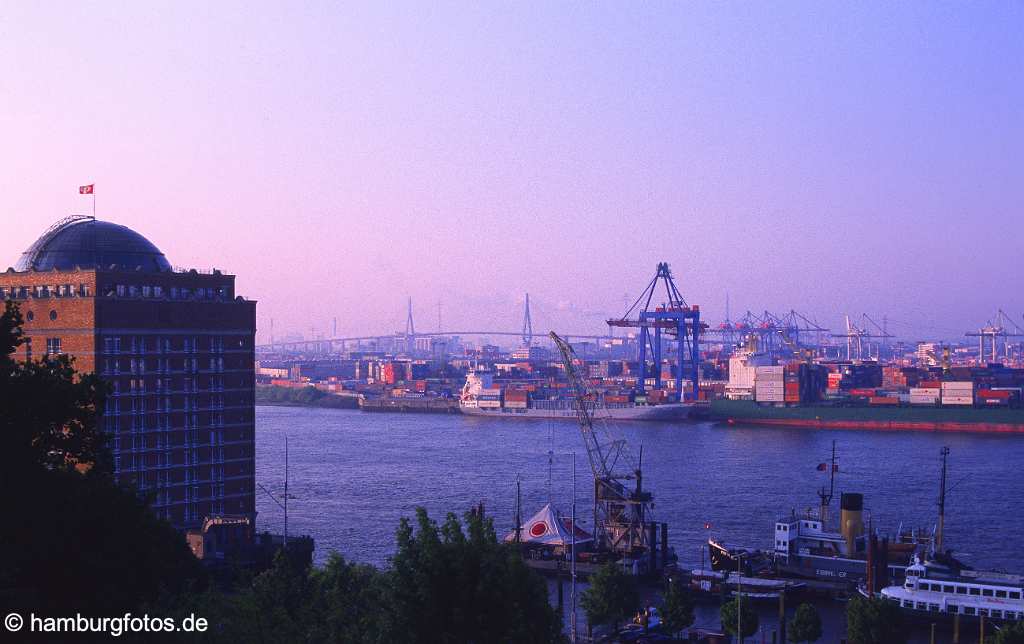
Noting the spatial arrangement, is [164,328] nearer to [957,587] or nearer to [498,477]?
[957,587]

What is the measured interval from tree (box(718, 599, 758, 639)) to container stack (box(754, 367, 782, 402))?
2730cm

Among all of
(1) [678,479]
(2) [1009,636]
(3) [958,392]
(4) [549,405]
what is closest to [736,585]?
(2) [1009,636]

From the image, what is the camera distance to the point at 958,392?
34.3 meters

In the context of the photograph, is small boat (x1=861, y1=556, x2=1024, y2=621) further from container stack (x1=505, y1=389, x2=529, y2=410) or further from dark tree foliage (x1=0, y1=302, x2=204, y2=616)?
container stack (x1=505, y1=389, x2=529, y2=410)

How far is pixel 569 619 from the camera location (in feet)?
32.4

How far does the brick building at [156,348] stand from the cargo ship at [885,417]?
2239 centimetres

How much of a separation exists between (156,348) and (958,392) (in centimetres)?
2803

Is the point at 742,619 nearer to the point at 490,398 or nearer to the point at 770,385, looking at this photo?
the point at 770,385

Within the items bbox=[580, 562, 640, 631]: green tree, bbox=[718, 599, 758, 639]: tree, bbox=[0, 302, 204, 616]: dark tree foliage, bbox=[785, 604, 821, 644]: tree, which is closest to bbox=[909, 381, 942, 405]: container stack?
bbox=[580, 562, 640, 631]: green tree

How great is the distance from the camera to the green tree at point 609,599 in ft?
Answer: 29.2

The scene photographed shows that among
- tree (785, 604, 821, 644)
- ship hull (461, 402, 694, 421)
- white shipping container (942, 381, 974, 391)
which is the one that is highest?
white shipping container (942, 381, 974, 391)

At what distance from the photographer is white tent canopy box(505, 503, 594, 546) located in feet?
39.7

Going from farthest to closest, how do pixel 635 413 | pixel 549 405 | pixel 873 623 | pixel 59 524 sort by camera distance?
pixel 549 405, pixel 635 413, pixel 873 623, pixel 59 524

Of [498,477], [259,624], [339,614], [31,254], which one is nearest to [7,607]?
[259,624]
